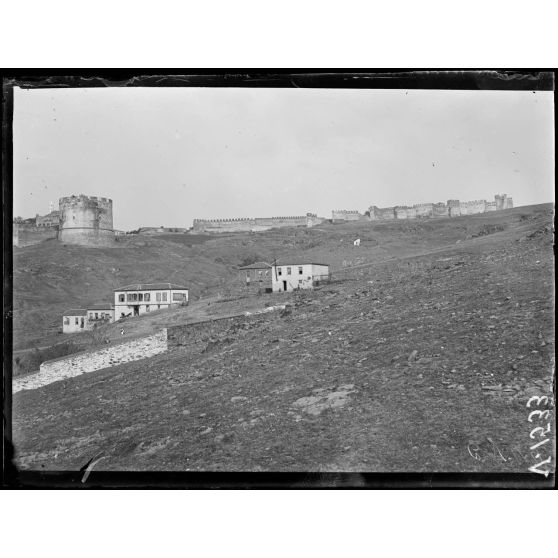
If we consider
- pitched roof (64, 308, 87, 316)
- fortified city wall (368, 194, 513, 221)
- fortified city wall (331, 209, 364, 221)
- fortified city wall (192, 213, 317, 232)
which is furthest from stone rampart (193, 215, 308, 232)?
pitched roof (64, 308, 87, 316)

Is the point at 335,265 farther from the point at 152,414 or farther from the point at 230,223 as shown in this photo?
the point at 152,414

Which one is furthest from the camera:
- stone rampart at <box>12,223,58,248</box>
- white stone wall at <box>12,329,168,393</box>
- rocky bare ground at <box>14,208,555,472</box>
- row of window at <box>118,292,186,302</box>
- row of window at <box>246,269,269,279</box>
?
row of window at <box>246,269,269,279</box>

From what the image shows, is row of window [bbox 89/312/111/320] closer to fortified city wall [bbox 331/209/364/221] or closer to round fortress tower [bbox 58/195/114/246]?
round fortress tower [bbox 58/195/114/246]

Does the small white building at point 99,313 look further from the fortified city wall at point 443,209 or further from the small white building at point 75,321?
the fortified city wall at point 443,209

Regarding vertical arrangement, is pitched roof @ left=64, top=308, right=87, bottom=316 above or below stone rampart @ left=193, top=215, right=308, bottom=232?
below

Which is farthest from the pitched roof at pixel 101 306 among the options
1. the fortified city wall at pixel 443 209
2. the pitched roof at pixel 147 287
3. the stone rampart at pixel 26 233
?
the fortified city wall at pixel 443 209

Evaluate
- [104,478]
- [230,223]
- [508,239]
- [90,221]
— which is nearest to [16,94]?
[90,221]
